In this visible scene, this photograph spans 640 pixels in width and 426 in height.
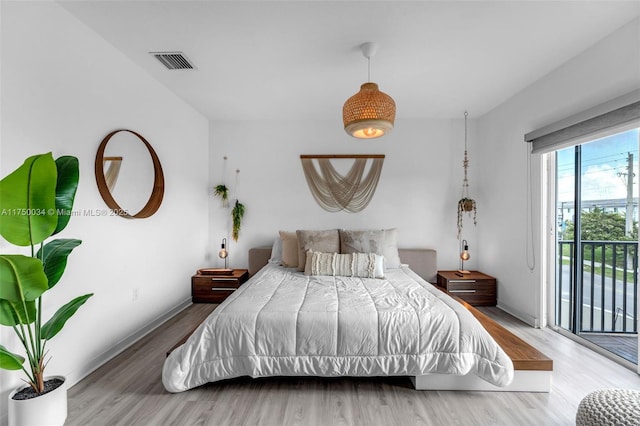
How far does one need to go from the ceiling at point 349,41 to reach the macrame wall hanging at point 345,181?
1.00m

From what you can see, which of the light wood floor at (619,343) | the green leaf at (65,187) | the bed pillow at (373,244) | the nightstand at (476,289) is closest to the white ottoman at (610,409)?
the light wood floor at (619,343)

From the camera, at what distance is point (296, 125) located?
4086 millimetres

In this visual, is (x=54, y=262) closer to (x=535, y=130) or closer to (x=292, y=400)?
(x=292, y=400)

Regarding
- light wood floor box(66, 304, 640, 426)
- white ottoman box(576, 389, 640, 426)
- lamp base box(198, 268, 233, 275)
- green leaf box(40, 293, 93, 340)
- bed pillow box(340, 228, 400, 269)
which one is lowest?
light wood floor box(66, 304, 640, 426)

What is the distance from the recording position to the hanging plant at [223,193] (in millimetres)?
3986

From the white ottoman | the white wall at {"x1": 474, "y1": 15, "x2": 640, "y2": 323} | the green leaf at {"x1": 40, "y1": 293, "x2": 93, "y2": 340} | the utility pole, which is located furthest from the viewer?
the utility pole

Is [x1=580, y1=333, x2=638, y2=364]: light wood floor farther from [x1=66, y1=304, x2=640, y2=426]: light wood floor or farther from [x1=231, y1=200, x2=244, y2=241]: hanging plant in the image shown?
[x1=231, y1=200, x2=244, y2=241]: hanging plant

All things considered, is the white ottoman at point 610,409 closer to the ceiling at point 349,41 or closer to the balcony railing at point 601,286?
the balcony railing at point 601,286

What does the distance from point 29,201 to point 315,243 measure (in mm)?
2452

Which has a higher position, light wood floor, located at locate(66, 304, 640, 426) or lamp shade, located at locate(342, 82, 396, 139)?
lamp shade, located at locate(342, 82, 396, 139)

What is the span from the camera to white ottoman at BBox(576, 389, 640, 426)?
49.9 inches

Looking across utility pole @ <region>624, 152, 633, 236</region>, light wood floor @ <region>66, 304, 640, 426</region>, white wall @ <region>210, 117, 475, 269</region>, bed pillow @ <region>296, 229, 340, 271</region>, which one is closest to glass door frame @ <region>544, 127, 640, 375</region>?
utility pole @ <region>624, 152, 633, 236</region>

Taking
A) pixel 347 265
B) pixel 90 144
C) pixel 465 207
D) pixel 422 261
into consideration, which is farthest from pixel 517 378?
pixel 90 144

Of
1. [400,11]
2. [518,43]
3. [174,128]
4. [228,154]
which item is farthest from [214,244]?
[518,43]
